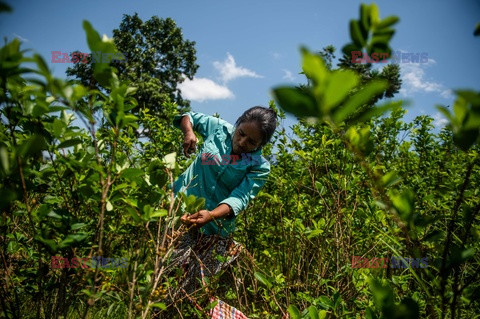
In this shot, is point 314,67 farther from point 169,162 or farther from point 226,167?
point 226,167

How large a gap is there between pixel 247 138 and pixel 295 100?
1820mm

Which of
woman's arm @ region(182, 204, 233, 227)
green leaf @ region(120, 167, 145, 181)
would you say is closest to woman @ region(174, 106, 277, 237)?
woman's arm @ region(182, 204, 233, 227)

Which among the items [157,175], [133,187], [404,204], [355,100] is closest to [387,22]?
[355,100]

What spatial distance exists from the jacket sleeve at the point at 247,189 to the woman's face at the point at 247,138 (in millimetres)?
167

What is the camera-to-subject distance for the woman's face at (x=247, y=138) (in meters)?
2.20

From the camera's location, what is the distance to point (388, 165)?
305cm

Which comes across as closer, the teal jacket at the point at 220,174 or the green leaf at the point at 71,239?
the green leaf at the point at 71,239

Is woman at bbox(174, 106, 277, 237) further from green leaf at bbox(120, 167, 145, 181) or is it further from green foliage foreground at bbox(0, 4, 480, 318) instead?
green leaf at bbox(120, 167, 145, 181)

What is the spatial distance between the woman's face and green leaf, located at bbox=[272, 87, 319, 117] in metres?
1.78

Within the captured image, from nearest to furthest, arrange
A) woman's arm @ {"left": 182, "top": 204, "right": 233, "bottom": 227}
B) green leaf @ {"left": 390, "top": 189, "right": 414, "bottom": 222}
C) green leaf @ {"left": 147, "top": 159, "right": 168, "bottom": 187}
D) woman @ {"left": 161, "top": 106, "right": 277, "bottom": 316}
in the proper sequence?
green leaf @ {"left": 390, "top": 189, "right": 414, "bottom": 222}
green leaf @ {"left": 147, "top": 159, "right": 168, "bottom": 187}
woman's arm @ {"left": 182, "top": 204, "right": 233, "bottom": 227}
woman @ {"left": 161, "top": 106, "right": 277, "bottom": 316}

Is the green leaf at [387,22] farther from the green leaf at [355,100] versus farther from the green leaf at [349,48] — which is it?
the green leaf at [355,100]

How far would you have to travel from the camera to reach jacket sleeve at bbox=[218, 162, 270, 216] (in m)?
1.86

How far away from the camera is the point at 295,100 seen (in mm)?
407

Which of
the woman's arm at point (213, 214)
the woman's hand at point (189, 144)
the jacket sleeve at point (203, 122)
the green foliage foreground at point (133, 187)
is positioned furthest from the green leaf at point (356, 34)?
the jacket sleeve at point (203, 122)
